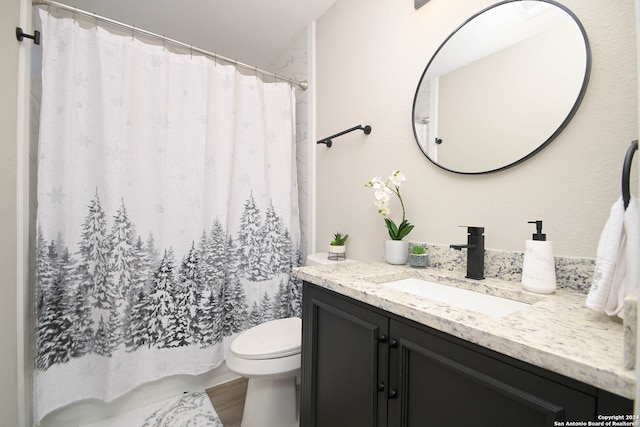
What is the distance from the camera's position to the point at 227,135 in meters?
1.66

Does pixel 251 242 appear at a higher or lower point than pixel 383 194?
lower

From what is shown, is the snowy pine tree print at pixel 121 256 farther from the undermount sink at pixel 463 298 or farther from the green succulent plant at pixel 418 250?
the green succulent plant at pixel 418 250

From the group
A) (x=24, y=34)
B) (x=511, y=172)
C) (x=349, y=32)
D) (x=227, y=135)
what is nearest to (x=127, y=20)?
(x=24, y=34)

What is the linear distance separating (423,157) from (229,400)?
1.74 meters

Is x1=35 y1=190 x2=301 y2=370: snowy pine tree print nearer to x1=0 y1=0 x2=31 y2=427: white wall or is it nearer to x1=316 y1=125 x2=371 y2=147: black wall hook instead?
x1=0 y1=0 x2=31 y2=427: white wall

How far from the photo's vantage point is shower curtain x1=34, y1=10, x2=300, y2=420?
49.8 inches

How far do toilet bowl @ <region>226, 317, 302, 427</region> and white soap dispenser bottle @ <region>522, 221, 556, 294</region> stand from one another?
0.97 metres

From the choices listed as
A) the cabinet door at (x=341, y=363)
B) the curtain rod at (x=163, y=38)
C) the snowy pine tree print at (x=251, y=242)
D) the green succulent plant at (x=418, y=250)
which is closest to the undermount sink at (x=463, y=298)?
the green succulent plant at (x=418, y=250)

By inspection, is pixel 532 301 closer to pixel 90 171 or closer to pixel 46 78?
pixel 90 171

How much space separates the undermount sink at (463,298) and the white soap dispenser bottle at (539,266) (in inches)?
2.6

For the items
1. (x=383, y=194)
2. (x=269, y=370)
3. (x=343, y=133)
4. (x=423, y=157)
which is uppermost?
(x=343, y=133)

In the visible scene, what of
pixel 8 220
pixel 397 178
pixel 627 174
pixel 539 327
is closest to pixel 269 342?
pixel 397 178

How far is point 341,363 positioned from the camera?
2.99 ft

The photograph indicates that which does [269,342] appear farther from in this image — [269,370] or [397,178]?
[397,178]
